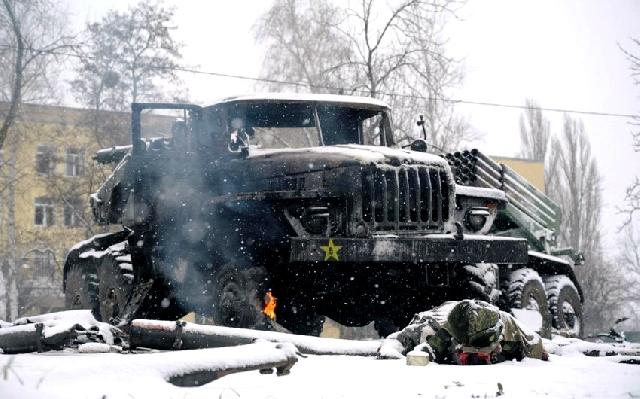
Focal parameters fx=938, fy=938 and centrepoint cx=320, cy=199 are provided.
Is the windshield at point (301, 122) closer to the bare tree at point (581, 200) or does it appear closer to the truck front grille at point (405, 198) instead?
the truck front grille at point (405, 198)

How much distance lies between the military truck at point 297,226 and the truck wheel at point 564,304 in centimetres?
23

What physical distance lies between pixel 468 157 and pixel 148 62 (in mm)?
17814

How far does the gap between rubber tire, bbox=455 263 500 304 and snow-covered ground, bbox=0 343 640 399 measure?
286 cm

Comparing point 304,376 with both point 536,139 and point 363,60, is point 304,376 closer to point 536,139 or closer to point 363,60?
point 363,60

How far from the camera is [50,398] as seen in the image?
3.81 meters

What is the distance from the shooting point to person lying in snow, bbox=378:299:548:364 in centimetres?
725

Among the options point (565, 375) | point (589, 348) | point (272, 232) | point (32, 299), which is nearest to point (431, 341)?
point (565, 375)

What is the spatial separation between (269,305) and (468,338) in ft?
10.1

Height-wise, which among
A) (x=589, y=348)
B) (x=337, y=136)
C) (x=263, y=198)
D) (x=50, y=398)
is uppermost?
(x=337, y=136)

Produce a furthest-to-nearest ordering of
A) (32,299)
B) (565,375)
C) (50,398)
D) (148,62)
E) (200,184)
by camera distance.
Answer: (32,299) → (148,62) → (200,184) → (565,375) → (50,398)

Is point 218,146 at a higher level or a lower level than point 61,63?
lower

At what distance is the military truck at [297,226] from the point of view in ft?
31.7

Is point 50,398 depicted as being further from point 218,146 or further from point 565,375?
point 218,146

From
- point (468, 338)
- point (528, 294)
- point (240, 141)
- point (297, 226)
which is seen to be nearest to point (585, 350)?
point (468, 338)
